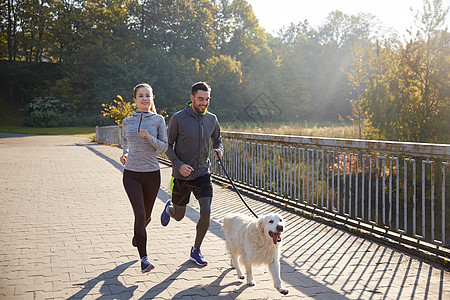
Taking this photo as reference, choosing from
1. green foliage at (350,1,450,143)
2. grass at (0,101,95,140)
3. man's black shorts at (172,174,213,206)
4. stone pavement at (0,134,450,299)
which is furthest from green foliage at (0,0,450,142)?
man's black shorts at (172,174,213,206)

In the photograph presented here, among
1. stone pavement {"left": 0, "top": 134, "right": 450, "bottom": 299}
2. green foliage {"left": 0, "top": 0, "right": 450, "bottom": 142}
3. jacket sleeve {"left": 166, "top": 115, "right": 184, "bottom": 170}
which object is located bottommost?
stone pavement {"left": 0, "top": 134, "right": 450, "bottom": 299}

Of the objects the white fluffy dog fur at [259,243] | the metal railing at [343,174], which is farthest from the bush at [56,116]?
the white fluffy dog fur at [259,243]

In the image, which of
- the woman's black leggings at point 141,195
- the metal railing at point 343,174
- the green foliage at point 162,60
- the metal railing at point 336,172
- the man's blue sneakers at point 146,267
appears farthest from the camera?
the green foliage at point 162,60

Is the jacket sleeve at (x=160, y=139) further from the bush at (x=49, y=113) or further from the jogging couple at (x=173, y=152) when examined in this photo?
the bush at (x=49, y=113)

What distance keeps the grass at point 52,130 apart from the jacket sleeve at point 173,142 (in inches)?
1649

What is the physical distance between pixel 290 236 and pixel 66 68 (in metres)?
63.9

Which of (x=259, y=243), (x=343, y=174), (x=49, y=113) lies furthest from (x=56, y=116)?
(x=259, y=243)

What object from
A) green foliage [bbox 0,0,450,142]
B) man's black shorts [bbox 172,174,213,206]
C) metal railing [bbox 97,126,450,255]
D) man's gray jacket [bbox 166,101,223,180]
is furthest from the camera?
green foliage [bbox 0,0,450,142]

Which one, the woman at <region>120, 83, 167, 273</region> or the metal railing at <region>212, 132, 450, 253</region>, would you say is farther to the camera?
the metal railing at <region>212, 132, 450, 253</region>

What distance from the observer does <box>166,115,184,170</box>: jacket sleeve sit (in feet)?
17.1

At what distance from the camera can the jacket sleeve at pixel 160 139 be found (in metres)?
5.09

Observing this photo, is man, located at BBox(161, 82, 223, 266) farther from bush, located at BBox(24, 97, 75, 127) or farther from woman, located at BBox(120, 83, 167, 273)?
bush, located at BBox(24, 97, 75, 127)

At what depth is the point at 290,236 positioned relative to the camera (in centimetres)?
665

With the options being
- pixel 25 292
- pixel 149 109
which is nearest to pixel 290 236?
pixel 149 109
